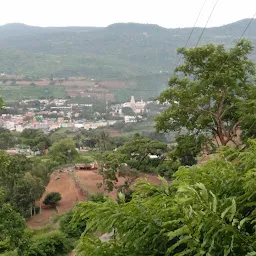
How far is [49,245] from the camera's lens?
941 cm

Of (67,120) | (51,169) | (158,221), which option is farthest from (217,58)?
(67,120)

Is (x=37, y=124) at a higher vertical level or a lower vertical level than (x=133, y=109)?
higher

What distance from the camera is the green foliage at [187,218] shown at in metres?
1.57

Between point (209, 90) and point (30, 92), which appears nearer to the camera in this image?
point (209, 90)

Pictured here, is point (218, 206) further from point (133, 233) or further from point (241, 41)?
point (241, 41)

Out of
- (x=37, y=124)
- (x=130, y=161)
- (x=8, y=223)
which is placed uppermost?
(x=8, y=223)

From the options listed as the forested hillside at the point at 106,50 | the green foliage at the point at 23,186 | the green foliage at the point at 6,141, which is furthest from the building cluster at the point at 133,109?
the green foliage at the point at 23,186

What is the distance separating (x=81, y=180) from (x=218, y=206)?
1620cm

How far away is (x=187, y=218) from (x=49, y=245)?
337 inches

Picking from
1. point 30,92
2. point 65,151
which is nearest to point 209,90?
point 65,151

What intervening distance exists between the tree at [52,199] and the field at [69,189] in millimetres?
217

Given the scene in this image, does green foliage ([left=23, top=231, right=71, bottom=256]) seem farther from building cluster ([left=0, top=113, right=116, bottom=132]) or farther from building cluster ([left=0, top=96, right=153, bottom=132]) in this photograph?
building cluster ([left=0, top=96, right=153, bottom=132])

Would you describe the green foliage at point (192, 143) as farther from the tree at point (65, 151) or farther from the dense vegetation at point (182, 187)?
the tree at point (65, 151)

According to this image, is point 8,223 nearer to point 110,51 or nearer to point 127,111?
point 127,111
